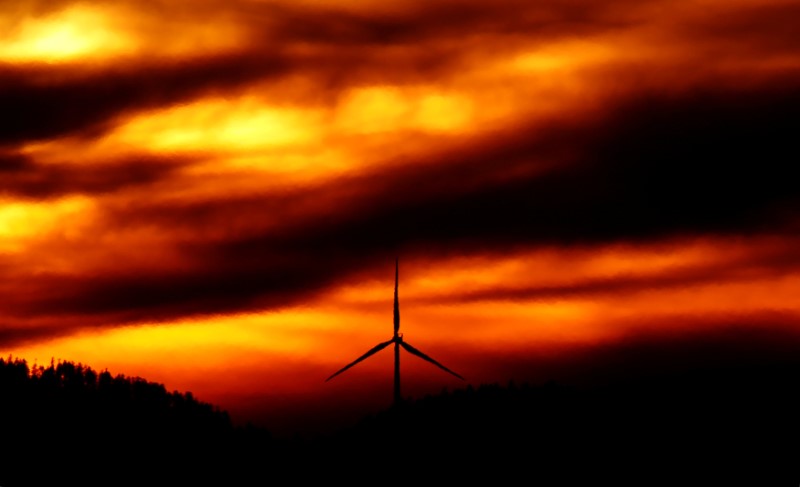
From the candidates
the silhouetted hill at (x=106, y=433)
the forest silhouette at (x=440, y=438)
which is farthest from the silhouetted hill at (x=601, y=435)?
the silhouetted hill at (x=106, y=433)

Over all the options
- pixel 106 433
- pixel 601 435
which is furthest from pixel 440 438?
pixel 106 433

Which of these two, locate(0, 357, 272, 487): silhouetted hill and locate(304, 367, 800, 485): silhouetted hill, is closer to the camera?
locate(0, 357, 272, 487): silhouetted hill

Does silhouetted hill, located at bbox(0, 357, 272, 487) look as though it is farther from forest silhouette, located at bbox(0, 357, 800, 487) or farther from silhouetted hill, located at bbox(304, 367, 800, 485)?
silhouetted hill, located at bbox(304, 367, 800, 485)

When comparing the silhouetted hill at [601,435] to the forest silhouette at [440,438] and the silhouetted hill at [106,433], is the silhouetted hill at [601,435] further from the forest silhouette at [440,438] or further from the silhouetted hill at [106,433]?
the silhouetted hill at [106,433]

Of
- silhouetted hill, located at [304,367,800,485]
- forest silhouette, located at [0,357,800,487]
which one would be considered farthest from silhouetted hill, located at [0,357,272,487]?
silhouetted hill, located at [304,367,800,485]

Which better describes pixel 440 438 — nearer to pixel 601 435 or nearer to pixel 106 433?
pixel 601 435

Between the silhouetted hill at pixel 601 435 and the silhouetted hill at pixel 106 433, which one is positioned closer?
the silhouetted hill at pixel 106 433

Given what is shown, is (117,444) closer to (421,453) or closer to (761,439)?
(421,453)

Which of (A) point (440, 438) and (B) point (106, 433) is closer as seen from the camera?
(B) point (106, 433)

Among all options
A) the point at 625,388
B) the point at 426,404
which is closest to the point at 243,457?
the point at 426,404
